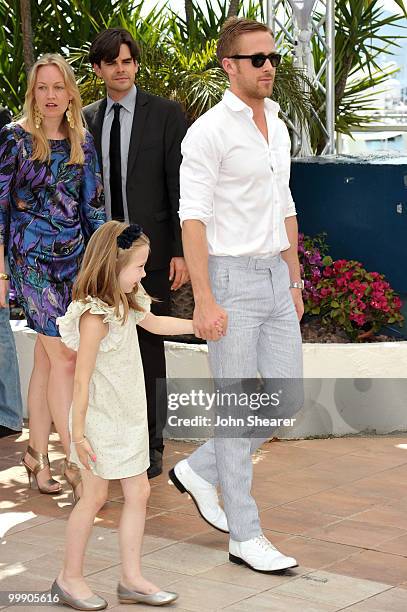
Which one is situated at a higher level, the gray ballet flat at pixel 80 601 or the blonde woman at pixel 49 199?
the blonde woman at pixel 49 199

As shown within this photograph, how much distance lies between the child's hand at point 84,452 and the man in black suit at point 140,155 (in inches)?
66.5

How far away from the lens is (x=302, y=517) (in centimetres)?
532

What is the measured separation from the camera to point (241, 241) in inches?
180

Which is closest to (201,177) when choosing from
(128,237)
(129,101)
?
(128,237)

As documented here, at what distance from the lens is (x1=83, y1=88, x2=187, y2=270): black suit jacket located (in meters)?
5.75

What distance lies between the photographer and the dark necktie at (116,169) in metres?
5.77

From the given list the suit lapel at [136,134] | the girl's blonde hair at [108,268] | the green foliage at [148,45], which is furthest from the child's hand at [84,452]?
the green foliage at [148,45]

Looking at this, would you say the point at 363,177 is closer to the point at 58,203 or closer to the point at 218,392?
the point at 58,203

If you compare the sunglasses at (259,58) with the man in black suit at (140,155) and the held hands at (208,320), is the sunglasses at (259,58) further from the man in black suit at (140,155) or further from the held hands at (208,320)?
the man in black suit at (140,155)

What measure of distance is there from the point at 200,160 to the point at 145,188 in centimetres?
127

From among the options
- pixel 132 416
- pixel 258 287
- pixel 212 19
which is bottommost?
pixel 132 416

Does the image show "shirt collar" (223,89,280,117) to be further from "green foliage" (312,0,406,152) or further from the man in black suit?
"green foliage" (312,0,406,152)

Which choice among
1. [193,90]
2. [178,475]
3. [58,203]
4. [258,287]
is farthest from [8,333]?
[193,90]

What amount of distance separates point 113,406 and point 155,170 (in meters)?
1.76
